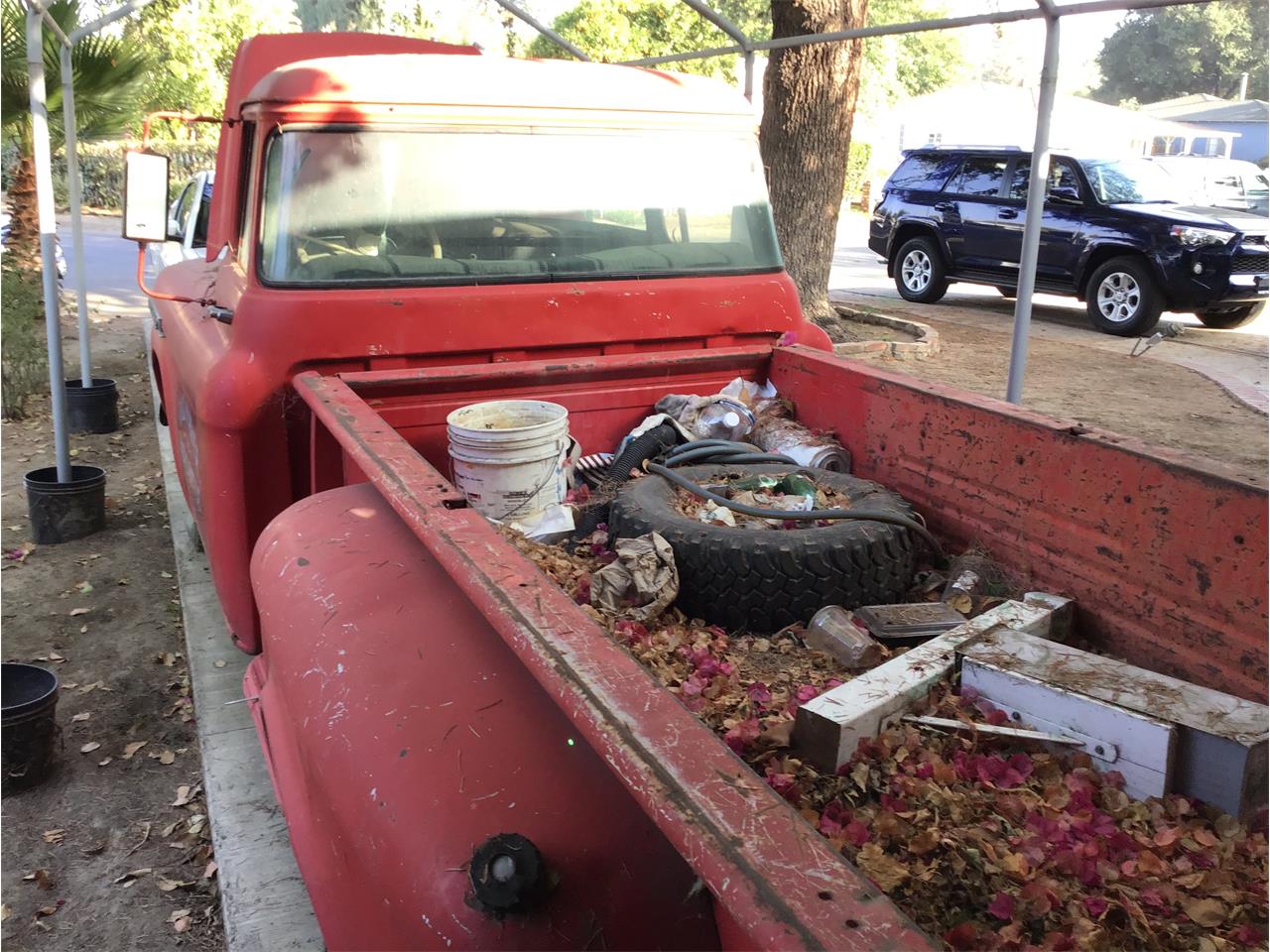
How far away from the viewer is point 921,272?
47.4 ft

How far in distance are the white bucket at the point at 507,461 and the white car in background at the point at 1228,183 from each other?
42.5 feet

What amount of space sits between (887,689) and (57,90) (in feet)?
32.7

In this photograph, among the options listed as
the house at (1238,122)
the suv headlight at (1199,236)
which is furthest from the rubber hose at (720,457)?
the house at (1238,122)

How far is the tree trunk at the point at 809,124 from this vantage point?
30.7 feet

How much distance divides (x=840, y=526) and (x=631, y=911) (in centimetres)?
148

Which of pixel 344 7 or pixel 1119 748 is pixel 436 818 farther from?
pixel 344 7

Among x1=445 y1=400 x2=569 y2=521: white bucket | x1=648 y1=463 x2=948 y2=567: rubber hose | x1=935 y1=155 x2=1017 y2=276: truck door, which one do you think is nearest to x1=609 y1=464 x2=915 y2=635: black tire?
x1=648 y1=463 x2=948 y2=567: rubber hose

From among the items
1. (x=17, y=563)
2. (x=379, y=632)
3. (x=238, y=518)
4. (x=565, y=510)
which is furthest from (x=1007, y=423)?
(x=17, y=563)

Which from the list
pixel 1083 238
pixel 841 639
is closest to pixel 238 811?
pixel 841 639

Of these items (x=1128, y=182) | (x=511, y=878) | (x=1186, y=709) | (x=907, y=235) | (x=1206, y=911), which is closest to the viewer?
(x=511, y=878)

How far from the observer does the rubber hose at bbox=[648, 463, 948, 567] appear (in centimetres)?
274

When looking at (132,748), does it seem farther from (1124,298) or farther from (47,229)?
(1124,298)

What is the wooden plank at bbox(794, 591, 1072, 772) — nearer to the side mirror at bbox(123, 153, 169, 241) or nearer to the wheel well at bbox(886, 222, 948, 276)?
the side mirror at bbox(123, 153, 169, 241)

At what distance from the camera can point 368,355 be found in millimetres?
3291
